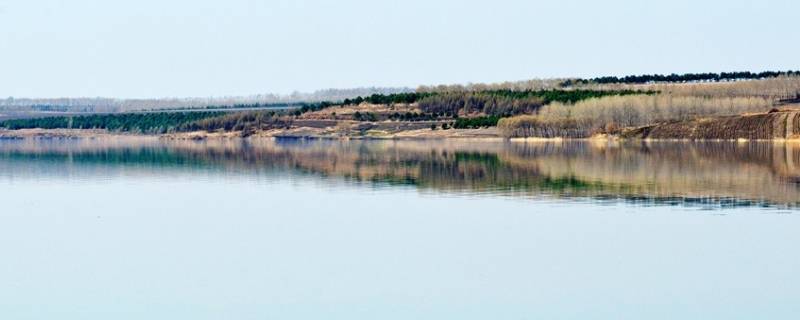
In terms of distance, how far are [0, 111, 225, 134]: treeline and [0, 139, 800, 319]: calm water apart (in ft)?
396

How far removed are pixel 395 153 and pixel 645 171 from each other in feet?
90.4

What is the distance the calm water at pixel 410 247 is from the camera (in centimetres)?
2038

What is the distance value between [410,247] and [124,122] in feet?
502

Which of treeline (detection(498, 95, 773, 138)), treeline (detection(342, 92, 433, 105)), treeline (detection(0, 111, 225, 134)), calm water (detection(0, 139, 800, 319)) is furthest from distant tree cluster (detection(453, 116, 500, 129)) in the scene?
calm water (detection(0, 139, 800, 319))

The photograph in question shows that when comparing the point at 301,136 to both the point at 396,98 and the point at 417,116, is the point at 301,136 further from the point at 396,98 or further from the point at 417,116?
the point at 417,116

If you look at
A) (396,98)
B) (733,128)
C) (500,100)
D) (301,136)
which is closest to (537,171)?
(733,128)

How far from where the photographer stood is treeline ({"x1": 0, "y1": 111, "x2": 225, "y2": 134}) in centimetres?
16831

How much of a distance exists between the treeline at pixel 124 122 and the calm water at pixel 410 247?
121m

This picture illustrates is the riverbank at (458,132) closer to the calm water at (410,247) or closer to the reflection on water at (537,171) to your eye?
the reflection on water at (537,171)

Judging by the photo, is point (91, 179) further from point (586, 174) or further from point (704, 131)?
point (704, 131)

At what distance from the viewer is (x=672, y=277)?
22.5 meters

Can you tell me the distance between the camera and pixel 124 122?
175 meters

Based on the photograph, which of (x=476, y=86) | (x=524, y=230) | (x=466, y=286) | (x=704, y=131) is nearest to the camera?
(x=466, y=286)

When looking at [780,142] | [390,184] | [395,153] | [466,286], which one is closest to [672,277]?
[466,286]
